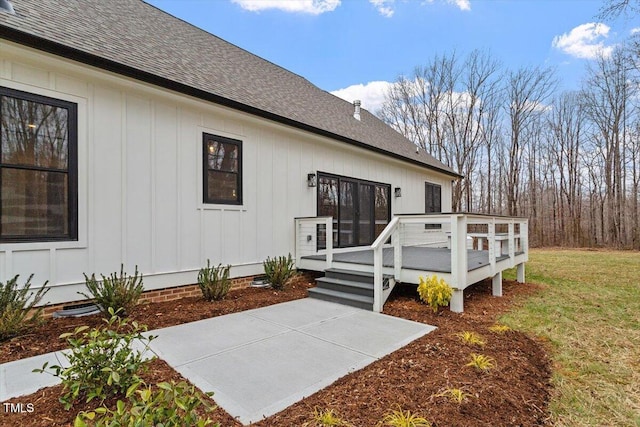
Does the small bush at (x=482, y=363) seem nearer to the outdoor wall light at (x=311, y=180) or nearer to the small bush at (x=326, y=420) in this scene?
the small bush at (x=326, y=420)

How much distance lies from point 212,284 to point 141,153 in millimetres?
2354

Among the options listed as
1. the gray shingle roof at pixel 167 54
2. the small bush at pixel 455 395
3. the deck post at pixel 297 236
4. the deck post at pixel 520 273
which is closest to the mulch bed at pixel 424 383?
the small bush at pixel 455 395

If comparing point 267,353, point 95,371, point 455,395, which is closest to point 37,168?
point 95,371

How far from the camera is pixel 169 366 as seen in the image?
9.50 feet

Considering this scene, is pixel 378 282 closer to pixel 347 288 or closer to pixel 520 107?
pixel 347 288

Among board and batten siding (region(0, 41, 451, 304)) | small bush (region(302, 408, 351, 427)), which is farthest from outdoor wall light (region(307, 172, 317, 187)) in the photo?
small bush (region(302, 408, 351, 427))

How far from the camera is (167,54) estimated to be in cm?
592

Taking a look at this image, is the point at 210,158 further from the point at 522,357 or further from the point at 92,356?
the point at 522,357

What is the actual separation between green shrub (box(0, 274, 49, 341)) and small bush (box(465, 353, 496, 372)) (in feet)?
15.3

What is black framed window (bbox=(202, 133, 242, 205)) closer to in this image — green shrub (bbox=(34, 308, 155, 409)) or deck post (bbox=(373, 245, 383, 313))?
deck post (bbox=(373, 245, 383, 313))

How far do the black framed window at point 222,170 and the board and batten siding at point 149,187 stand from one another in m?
0.13

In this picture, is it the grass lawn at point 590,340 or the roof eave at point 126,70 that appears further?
the roof eave at point 126,70

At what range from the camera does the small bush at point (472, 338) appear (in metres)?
3.47

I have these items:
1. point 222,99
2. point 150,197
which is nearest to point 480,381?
point 150,197
